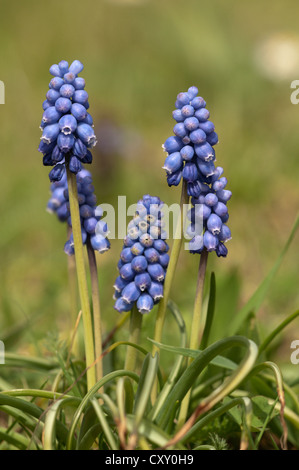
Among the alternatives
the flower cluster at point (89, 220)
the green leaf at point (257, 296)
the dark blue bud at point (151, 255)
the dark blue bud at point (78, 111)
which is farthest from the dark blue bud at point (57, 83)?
the green leaf at point (257, 296)

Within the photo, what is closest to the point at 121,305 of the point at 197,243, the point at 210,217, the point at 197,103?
the point at 197,243

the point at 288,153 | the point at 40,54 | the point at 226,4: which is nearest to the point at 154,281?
the point at 288,153

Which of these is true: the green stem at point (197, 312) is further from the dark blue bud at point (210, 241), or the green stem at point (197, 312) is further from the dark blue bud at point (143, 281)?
the dark blue bud at point (143, 281)

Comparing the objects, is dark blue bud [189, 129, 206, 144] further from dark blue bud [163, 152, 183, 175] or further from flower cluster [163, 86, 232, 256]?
dark blue bud [163, 152, 183, 175]

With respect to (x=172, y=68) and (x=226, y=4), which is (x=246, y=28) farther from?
(x=172, y=68)

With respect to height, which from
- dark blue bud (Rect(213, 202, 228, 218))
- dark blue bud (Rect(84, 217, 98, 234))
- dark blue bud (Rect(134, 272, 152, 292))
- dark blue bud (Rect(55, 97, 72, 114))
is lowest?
dark blue bud (Rect(134, 272, 152, 292))

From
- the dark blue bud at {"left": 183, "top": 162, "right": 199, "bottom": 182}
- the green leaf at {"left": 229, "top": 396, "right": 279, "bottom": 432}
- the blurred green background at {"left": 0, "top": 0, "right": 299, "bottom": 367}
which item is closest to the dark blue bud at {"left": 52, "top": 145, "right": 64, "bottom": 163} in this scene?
the dark blue bud at {"left": 183, "top": 162, "right": 199, "bottom": 182}
